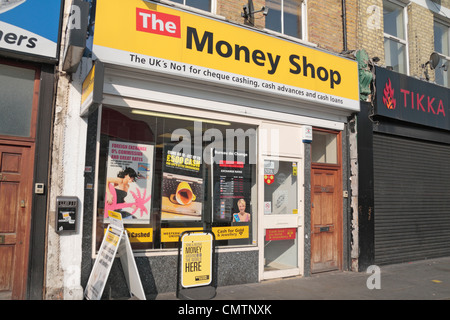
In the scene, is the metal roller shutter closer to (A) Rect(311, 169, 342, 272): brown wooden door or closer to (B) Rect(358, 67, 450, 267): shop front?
(B) Rect(358, 67, 450, 267): shop front

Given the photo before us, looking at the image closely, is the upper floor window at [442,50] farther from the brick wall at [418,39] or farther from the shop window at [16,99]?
the shop window at [16,99]

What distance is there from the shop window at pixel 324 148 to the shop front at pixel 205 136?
3.7 inches

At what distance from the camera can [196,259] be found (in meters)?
6.05

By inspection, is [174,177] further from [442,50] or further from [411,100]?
[442,50]

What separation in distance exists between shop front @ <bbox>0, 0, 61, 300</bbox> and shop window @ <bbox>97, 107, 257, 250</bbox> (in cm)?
88

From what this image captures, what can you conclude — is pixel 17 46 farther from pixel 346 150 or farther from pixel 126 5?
pixel 346 150

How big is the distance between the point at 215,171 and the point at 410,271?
17.4ft

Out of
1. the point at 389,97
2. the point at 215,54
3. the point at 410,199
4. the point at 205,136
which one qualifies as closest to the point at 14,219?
the point at 205,136

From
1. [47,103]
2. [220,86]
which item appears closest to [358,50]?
[220,86]

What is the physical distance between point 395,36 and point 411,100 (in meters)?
2.24

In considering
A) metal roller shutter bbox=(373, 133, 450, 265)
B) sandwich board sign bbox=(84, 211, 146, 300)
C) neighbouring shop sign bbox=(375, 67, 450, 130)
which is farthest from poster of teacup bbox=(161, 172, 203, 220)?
neighbouring shop sign bbox=(375, 67, 450, 130)

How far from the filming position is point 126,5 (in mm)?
5746

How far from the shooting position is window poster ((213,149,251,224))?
271 inches

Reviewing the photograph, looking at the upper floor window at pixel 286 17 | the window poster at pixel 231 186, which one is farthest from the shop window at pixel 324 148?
the upper floor window at pixel 286 17
